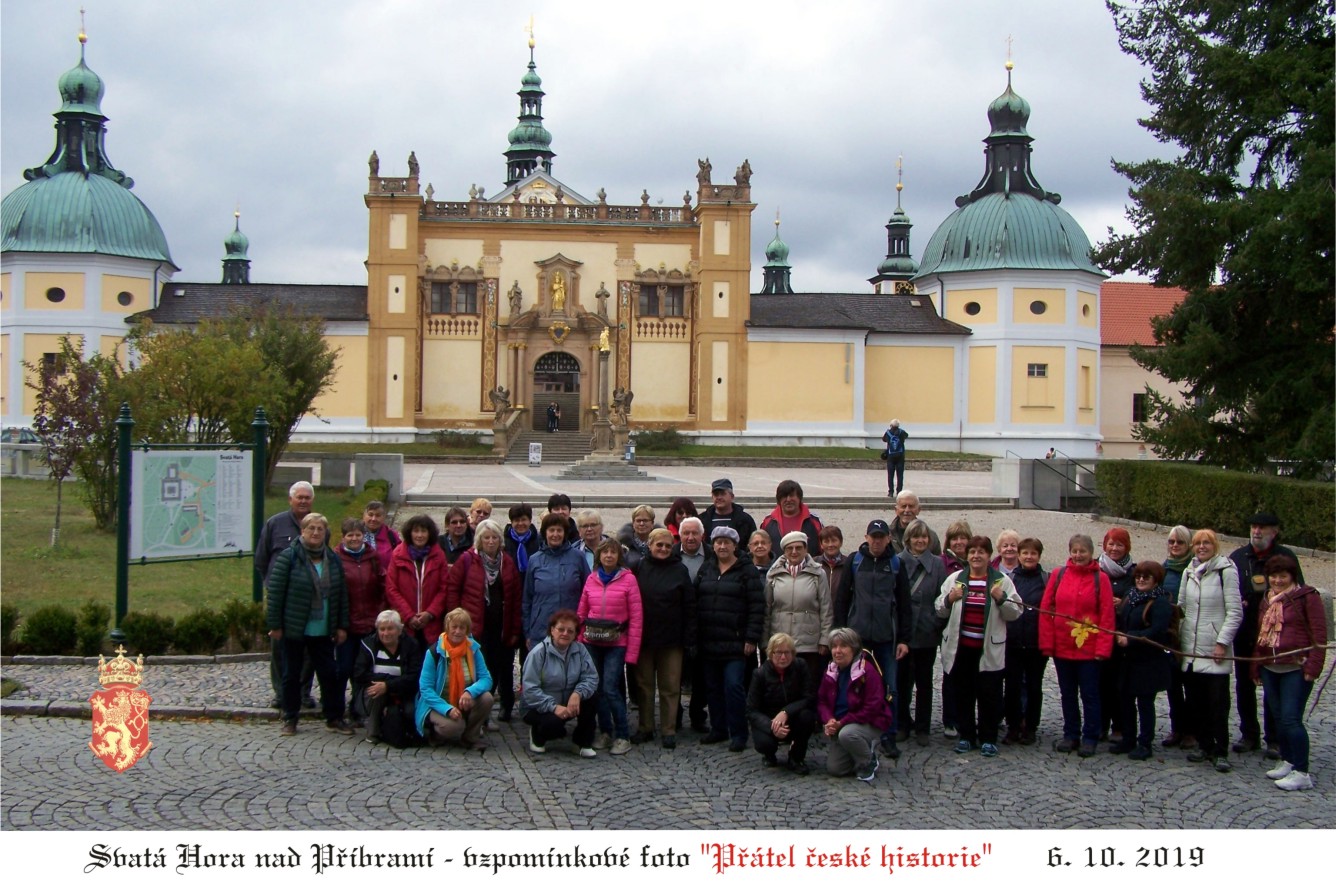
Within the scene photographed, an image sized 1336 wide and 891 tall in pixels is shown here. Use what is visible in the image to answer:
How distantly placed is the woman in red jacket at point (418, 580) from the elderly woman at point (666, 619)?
1.35 metres

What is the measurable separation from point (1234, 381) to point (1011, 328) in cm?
2777

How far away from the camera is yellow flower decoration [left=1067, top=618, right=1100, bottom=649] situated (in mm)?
7930

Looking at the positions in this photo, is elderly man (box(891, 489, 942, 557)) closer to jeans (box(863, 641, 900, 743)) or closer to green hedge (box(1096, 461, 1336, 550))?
jeans (box(863, 641, 900, 743))

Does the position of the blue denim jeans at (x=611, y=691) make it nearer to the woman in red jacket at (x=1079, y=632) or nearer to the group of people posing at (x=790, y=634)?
the group of people posing at (x=790, y=634)

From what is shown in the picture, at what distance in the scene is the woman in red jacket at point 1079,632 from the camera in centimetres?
795

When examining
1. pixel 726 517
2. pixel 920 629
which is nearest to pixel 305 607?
pixel 726 517

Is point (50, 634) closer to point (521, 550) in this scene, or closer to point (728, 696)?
point (521, 550)

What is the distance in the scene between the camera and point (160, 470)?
10945 mm

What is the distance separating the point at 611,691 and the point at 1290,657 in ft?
13.8

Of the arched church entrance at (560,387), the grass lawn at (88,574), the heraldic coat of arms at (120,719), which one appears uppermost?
the arched church entrance at (560,387)

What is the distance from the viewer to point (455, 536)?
28.1 feet

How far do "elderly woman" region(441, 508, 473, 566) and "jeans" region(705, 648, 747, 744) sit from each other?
6.24 feet

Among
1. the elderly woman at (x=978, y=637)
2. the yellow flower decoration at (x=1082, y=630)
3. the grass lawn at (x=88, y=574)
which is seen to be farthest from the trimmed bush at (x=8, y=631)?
the yellow flower decoration at (x=1082, y=630)

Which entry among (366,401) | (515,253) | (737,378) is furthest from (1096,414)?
(366,401)
